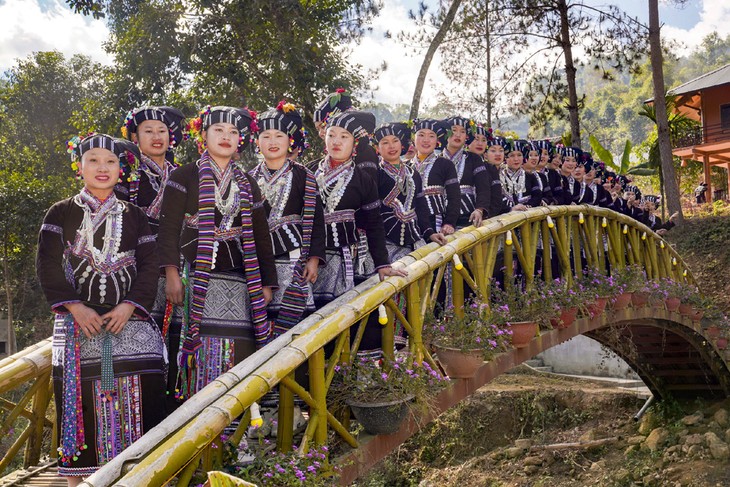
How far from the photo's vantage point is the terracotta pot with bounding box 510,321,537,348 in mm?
6191

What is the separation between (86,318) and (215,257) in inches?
29.2

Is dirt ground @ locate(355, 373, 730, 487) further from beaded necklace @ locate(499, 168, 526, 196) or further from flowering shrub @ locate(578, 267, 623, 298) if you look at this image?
beaded necklace @ locate(499, 168, 526, 196)

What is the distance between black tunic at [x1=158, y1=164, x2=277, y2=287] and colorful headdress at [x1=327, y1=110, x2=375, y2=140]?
0.88m

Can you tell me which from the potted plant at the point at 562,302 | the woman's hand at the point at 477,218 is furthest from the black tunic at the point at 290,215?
the potted plant at the point at 562,302

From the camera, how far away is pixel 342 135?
4.64 metres

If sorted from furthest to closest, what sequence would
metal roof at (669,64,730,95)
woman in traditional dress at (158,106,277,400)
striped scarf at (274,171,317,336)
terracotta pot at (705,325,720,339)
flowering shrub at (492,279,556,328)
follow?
metal roof at (669,64,730,95), terracotta pot at (705,325,720,339), flowering shrub at (492,279,556,328), striped scarf at (274,171,317,336), woman in traditional dress at (158,106,277,400)

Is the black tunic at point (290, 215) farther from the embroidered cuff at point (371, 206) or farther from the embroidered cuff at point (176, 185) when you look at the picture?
the embroidered cuff at point (176, 185)

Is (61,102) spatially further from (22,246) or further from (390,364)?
(390,364)

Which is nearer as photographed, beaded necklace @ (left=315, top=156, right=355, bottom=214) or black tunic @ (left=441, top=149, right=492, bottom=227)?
beaded necklace @ (left=315, top=156, right=355, bottom=214)

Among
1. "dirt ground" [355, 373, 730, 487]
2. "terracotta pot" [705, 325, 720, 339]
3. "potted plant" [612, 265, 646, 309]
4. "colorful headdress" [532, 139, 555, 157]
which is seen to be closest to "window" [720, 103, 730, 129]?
"dirt ground" [355, 373, 730, 487]

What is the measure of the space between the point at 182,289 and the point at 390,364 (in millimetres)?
1451

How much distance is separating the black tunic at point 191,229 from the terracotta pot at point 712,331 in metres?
10.5

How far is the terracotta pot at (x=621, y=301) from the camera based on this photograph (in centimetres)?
862

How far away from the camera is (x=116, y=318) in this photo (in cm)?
347
